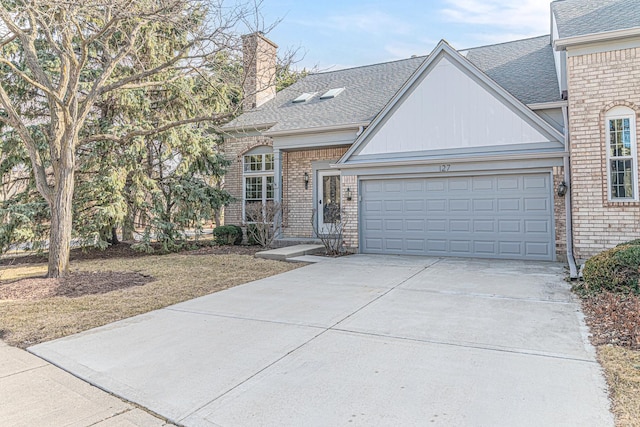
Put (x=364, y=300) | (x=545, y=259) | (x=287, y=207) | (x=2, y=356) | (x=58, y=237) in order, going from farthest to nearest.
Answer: (x=287, y=207), (x=545, y=259), (x=58, y=237), (x=364, y=300), (x=2, y=356)

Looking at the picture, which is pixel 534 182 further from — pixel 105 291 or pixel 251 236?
pixel 105 291

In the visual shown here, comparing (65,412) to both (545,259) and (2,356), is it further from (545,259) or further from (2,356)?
(545,259)

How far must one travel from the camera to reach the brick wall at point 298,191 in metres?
13.4

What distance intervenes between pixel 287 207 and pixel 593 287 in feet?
31.4

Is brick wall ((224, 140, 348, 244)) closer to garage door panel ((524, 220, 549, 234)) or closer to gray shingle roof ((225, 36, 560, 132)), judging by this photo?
gray shingle roof ((225, 36, 560, 132))

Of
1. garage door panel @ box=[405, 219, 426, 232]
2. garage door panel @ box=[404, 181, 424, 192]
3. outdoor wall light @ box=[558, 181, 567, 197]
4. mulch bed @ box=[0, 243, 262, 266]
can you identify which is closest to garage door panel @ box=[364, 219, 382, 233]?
garage door panel @ box=[405, 219, 426, 232]

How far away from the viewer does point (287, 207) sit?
1380 centimetres

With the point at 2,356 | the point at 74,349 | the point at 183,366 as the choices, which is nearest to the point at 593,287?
the point at 183,366

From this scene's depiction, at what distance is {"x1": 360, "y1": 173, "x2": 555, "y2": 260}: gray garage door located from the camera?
9.24 meters

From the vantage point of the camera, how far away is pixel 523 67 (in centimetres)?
1193

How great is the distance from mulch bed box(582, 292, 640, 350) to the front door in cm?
829

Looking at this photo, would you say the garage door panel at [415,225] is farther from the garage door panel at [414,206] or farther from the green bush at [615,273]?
the green bush at [615,273]

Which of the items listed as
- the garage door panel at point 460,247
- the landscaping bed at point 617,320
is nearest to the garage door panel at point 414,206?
the garage door panel at point 460,247

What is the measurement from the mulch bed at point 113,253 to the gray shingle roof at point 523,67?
347 inches
